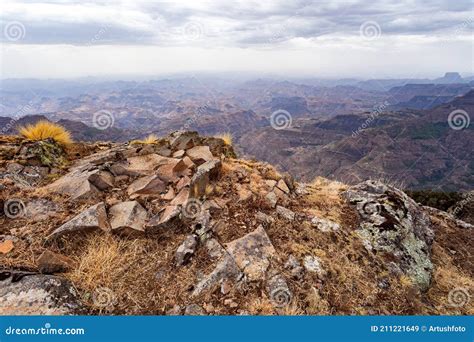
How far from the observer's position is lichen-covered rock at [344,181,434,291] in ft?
32.1

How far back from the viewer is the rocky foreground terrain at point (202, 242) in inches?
287

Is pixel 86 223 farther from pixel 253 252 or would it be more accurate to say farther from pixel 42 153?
pixel 42 153

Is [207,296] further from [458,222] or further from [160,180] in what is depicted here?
[458,222]

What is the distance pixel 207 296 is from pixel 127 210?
11.1 feet

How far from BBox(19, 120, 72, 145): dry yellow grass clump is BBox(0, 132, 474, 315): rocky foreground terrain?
77 cm

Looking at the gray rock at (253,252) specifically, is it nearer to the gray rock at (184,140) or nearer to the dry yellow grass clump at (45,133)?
the gray rock at (184,140)

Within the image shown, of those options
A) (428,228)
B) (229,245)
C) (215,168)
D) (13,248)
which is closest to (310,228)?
(229,245)

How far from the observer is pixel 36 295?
268 inches

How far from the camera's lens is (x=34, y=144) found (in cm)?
1236

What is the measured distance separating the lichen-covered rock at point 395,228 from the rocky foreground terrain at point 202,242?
0.14 ft

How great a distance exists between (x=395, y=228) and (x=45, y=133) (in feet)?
41.2

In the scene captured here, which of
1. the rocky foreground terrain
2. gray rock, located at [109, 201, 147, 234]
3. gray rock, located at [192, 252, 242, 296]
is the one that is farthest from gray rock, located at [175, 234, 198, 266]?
gray rock, located at [109, 201, 147, 234]

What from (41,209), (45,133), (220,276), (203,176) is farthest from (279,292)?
(45,133)

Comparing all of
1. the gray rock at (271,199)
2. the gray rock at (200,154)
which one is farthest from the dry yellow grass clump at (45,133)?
the gray rock at (271,199)
